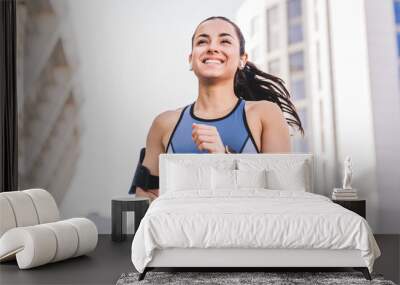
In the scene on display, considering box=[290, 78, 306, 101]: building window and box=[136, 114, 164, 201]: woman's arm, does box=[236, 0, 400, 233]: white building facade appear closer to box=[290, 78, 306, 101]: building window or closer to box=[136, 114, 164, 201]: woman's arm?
box=[290, 78, 306, 101]: building window

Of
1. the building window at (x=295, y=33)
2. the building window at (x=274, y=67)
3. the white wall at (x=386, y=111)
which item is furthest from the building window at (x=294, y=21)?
the white wall at (x=386, y=111)

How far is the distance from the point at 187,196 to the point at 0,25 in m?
2.91

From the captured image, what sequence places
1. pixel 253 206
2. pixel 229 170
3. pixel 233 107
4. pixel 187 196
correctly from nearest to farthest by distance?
1. pixel 253 206
2. pixel 187 196
3. pixel 229 170
4. pixel 233 107

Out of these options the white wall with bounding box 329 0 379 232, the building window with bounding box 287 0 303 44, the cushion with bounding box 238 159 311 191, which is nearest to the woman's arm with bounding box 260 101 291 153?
the cushion with bounding box 238 159 311 191

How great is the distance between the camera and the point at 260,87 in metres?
6.00

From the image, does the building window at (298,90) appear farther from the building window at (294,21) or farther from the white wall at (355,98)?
the building window at (294,21)

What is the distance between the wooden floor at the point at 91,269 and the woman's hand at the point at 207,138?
154cm

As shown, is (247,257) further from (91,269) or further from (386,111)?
(386,111)

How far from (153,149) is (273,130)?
1.44 metres

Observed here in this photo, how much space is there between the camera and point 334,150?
5.95m

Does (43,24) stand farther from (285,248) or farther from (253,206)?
(285,248)

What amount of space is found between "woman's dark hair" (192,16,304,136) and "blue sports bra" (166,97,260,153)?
14 cm

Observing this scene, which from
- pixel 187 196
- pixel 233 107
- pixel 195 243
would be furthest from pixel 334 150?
pixel 195 243

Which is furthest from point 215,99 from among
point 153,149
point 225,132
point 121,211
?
point 121,211
